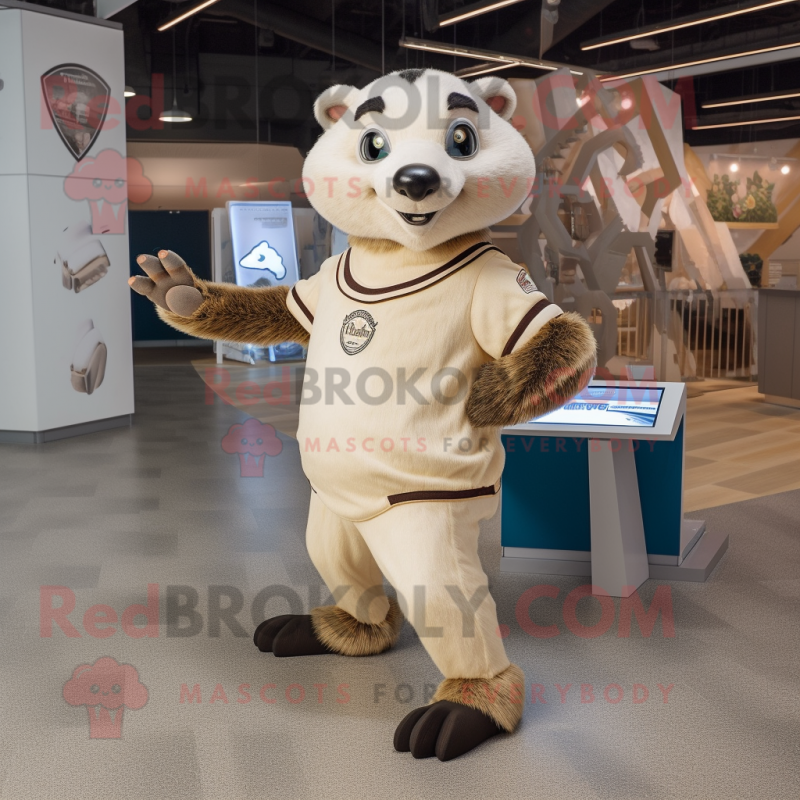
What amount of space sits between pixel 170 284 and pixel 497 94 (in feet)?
3.32

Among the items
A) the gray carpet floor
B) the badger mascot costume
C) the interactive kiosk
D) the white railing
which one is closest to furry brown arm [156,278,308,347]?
the badger mascot costume

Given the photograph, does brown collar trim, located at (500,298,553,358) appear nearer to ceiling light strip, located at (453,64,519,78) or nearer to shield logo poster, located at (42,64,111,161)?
shield logo poster, located at (42,64,111,161)

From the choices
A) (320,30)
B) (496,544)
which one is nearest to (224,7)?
(320,30)

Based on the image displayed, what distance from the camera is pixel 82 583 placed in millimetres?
3551

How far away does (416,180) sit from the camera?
2.10 m

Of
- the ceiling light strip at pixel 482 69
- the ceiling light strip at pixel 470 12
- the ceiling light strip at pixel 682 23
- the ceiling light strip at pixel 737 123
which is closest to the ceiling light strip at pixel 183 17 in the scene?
the ceiling light strip at pixel 470 12

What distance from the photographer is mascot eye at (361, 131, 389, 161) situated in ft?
7.52

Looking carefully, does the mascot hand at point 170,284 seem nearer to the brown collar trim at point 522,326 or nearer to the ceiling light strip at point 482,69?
the brown collar trim at point 522,326

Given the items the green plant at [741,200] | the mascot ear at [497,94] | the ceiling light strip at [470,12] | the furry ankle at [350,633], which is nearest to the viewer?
the mascot ear at [497,94]

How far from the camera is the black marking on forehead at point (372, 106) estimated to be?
2.30 meters

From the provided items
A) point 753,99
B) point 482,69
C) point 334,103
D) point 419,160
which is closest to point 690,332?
point 753,99

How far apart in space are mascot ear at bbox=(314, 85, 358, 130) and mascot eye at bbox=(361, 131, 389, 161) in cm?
20

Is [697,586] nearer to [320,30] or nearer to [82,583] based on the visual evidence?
[82,583]

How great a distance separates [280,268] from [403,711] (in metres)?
8.71
